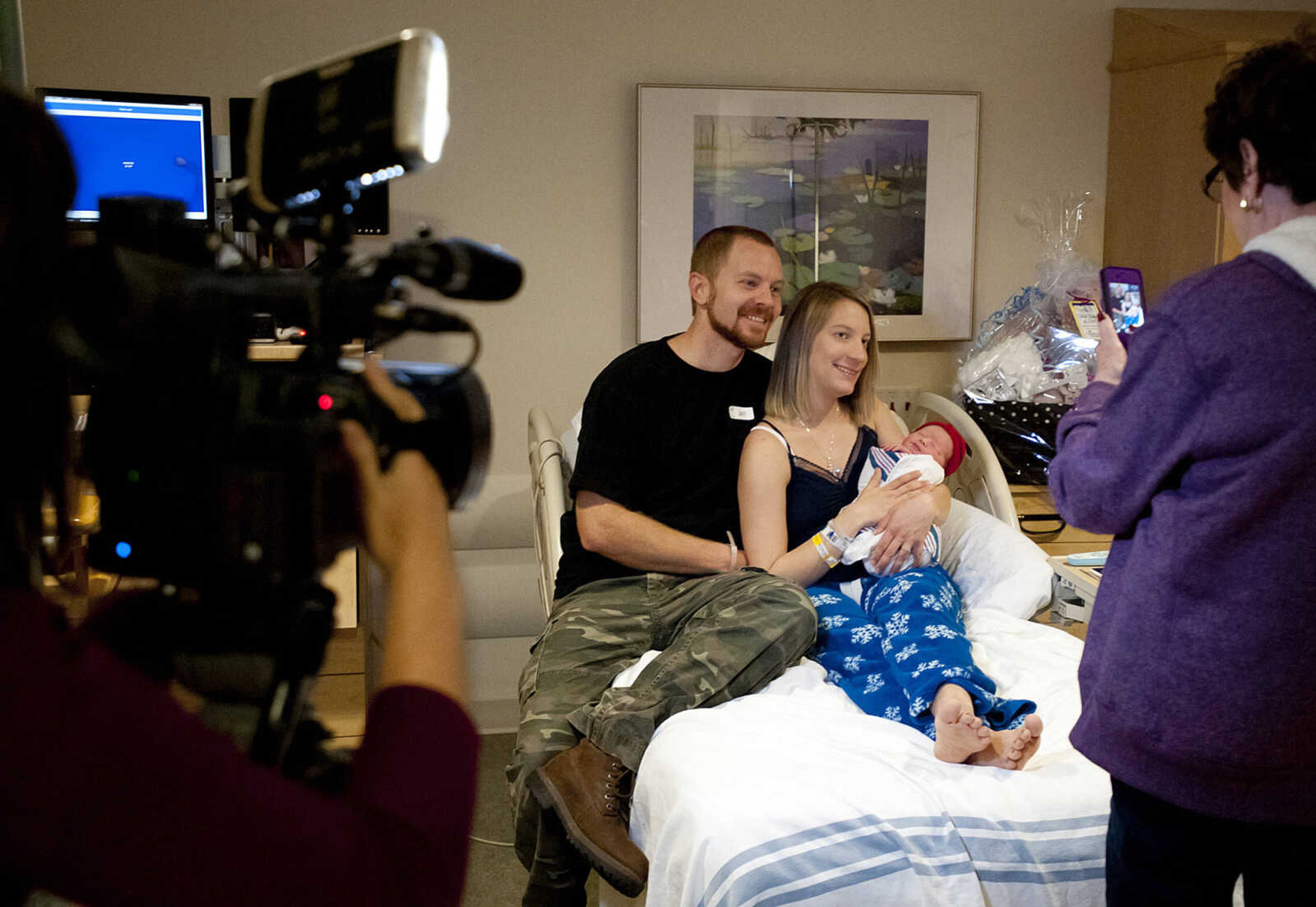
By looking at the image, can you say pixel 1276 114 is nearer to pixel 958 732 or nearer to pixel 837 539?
pixel 958 732

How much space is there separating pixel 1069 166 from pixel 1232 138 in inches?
92.5

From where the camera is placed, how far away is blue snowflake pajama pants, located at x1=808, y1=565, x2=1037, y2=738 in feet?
5.74

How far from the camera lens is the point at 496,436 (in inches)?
126

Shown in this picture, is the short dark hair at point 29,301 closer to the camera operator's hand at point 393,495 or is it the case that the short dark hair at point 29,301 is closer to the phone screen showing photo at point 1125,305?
the camera operator's hand at point 393,495

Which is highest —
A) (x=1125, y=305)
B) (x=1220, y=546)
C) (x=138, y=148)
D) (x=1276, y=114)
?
(x=138, y=148)

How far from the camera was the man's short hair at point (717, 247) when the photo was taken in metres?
2.41

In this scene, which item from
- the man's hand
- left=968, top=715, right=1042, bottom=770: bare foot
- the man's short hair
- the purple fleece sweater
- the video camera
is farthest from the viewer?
the man's short hair

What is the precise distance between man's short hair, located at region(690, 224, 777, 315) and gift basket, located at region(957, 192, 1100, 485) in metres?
0.94

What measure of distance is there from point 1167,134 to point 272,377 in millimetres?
3145

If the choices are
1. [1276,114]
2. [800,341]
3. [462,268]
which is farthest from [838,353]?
[462,268]

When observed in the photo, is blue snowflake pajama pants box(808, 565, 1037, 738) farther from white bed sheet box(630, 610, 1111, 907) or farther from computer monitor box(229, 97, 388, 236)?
computer monitor box(229, 97, 388, 236)

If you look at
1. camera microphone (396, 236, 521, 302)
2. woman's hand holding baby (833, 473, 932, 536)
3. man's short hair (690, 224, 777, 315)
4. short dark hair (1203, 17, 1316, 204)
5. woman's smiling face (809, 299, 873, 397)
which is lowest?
woman's hand holding baby (833, 473, 932, 536)

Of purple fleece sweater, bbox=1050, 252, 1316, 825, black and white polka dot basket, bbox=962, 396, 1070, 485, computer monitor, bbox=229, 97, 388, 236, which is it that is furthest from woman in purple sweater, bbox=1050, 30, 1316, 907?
black and white polka dot basket, bbox=962, 396, 1070, 485

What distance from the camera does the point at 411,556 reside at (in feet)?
2.18
